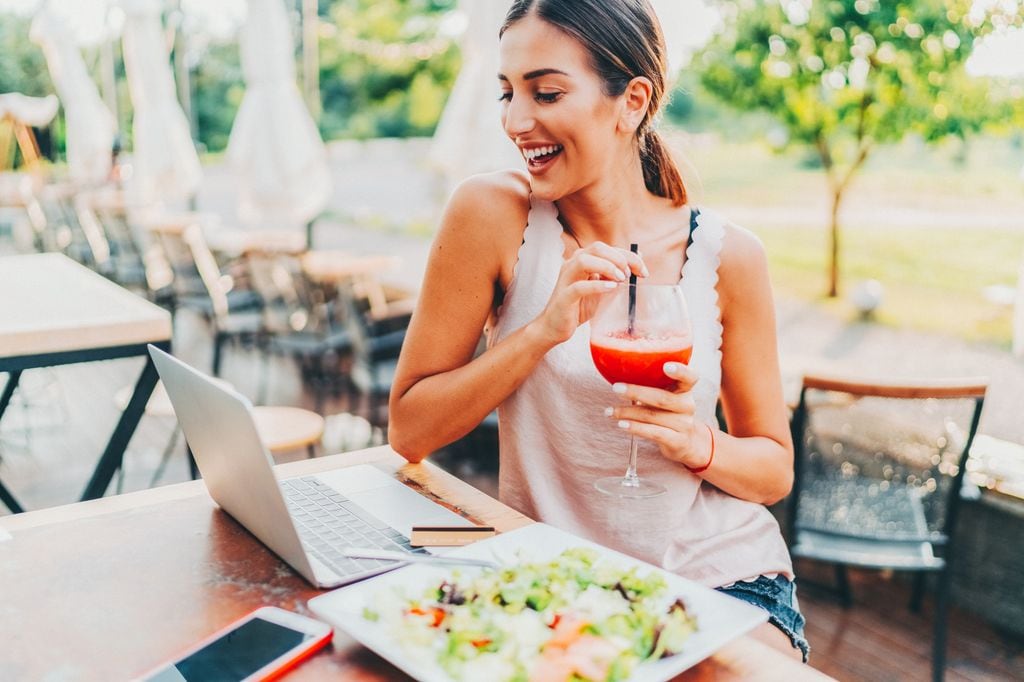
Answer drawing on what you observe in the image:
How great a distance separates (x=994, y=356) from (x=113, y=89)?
1204 centimetres

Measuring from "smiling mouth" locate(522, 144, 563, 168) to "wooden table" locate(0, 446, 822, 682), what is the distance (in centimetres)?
53

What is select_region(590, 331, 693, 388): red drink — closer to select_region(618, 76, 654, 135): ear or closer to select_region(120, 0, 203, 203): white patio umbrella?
select_region(618, 76, 654, 135): ear

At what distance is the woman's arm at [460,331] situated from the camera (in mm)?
1382

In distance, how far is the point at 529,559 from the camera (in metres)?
0.94

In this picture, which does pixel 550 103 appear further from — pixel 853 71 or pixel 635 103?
pixel 853 71

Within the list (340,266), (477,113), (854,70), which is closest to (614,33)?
(477,113)

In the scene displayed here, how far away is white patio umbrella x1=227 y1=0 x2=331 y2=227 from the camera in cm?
571

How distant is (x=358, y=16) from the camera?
11.2 meters

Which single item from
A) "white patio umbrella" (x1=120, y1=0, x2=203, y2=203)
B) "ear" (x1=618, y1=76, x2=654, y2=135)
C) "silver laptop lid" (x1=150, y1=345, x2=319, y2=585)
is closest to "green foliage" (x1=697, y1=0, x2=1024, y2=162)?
"ear" (x1=618, y1=76, x2=654, y2=135)

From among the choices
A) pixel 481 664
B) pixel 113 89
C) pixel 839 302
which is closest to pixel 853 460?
pixel 481 664

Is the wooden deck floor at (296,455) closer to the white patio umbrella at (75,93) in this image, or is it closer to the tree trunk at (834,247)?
the tree trunk at (834,247)

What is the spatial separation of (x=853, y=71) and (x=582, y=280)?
315 cm

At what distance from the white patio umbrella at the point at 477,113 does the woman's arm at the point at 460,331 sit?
1.93 m

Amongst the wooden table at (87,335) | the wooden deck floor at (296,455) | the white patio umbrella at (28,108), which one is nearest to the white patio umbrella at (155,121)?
the wooden deck floor at (296,455)
